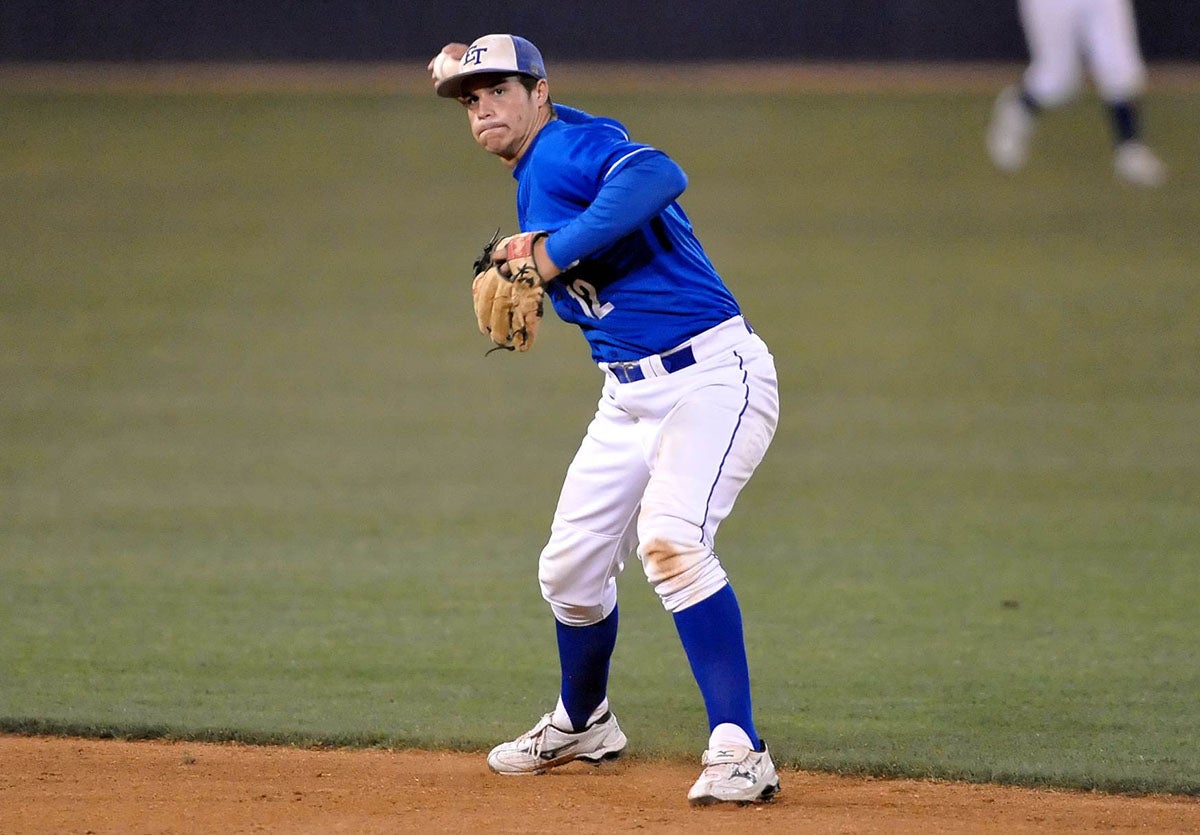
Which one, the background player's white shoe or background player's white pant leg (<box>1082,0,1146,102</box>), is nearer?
background player's white pant leg (<box>1082,0,1146,102</box>)

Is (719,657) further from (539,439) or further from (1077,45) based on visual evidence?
(1077,45)

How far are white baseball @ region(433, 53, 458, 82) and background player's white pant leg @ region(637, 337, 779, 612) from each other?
916 millimetres

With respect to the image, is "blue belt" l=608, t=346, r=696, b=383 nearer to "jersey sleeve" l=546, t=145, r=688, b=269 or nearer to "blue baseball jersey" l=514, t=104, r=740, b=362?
"blue baseball jersey" l=514, t=104, r=740, b=362

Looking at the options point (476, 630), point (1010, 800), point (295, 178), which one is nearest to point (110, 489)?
point (476, 630)

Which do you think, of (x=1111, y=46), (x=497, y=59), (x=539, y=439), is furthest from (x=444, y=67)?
(x=1111, y=46)

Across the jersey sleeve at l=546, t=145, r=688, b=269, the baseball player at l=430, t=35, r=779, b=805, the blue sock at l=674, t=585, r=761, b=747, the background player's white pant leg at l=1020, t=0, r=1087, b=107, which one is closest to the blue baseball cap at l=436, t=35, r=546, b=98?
the baseball player at l=430, t=35, r=779, b=805

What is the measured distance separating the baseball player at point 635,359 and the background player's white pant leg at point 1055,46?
34.4 ft

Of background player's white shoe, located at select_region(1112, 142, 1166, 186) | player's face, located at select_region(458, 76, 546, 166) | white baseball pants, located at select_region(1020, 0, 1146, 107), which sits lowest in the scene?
player's face, located at select_region(458, 76, 546, 166)

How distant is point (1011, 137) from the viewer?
14.6 m

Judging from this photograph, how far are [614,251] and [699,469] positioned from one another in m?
0.58

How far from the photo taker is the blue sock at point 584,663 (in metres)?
4.24

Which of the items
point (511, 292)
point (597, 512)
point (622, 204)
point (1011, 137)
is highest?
point (1011, 137)

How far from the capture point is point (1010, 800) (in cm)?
400

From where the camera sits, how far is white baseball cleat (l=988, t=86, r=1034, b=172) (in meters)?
14.3
